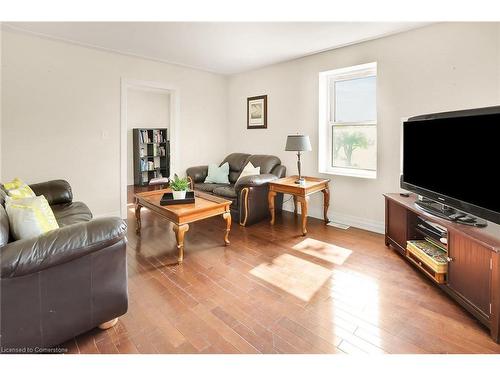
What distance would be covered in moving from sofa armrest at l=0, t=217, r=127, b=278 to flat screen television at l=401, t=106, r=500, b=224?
93.9 inches

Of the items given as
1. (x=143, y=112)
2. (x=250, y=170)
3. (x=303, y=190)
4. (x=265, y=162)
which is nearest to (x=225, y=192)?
(x=250, y=170)

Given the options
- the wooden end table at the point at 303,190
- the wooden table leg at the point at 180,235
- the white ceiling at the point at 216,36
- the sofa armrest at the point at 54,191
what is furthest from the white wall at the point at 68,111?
the wooden end table at the point at 303,190

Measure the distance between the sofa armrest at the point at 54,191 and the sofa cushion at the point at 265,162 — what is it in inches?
104

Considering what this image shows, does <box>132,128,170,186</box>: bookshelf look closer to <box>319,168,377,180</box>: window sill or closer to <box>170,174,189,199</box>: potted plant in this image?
<box>170,174,189,199</box>: potted plant

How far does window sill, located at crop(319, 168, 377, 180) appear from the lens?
149 inches

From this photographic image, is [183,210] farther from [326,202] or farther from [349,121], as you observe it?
[349,121]

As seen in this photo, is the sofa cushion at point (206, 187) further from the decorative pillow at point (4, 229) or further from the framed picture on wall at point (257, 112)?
the decorative pillow at point (4, 229)

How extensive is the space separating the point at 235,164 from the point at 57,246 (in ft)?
12.1

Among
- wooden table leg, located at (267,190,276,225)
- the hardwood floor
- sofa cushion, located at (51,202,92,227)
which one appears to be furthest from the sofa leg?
wooden table leg, located at (267,190,276,225)

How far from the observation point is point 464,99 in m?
2.85

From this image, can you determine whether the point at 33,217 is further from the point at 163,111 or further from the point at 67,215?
the point at 163,111

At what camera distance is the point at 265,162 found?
4.57 m
